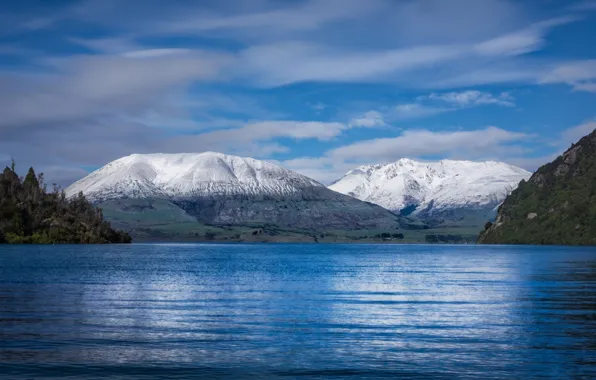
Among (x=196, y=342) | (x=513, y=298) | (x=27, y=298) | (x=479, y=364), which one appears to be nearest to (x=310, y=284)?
(x=513, y=298)

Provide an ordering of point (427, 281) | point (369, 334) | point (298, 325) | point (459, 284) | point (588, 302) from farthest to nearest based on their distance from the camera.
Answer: point (427, 281), point (459, 284), point (588, 302), point (298, 325), point (369, 334)

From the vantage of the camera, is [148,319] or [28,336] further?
[148,319]

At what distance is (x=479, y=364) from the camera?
1567 inches

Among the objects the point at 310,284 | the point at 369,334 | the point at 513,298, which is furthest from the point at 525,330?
the point at 310,284

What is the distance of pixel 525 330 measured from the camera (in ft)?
171

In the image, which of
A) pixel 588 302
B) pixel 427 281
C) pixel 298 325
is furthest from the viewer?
pixel 427 281

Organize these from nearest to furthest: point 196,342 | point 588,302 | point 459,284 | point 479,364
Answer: point 479,364, point 196,342, point 588,302, point 459,284

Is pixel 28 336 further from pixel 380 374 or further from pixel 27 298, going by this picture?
pixel 27 298

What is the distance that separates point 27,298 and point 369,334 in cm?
3927

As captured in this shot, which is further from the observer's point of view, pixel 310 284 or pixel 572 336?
pixel 310 284

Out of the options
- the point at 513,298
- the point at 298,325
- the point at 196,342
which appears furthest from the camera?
the point at 513,298

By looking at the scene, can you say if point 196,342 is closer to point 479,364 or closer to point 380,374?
point 380,374

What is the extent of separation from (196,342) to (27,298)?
112ft

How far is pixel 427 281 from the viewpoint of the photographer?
110 m
